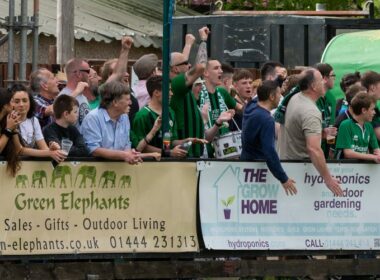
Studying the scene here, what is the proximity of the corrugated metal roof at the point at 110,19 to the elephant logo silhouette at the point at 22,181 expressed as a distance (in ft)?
35.7

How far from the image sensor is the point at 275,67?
16484 mm

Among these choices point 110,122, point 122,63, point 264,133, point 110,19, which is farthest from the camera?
point 110,19

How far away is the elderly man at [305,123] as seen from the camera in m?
14.2

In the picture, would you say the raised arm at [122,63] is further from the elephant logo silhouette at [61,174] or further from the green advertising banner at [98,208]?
the elephant logo silhouette at [61,174]

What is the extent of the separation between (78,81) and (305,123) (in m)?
2.33

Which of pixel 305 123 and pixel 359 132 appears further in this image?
pixel 359 132

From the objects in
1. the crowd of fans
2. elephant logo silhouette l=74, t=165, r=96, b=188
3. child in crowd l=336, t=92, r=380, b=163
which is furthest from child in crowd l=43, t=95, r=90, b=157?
child in crowd l=336, t=92, r=380, b=163

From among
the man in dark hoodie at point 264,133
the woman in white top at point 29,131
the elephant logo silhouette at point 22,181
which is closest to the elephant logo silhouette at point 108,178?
the woman in white top at point 29,131

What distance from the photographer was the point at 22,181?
43.1 ft

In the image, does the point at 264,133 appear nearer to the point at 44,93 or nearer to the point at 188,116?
the point at 188,116

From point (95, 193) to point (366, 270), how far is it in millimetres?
2769

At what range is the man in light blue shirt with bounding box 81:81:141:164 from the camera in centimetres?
1370

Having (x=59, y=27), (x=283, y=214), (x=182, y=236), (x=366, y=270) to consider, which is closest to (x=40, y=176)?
(x=182, y=236)

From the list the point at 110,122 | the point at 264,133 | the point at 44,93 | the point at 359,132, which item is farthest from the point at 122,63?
the point at 359,132
